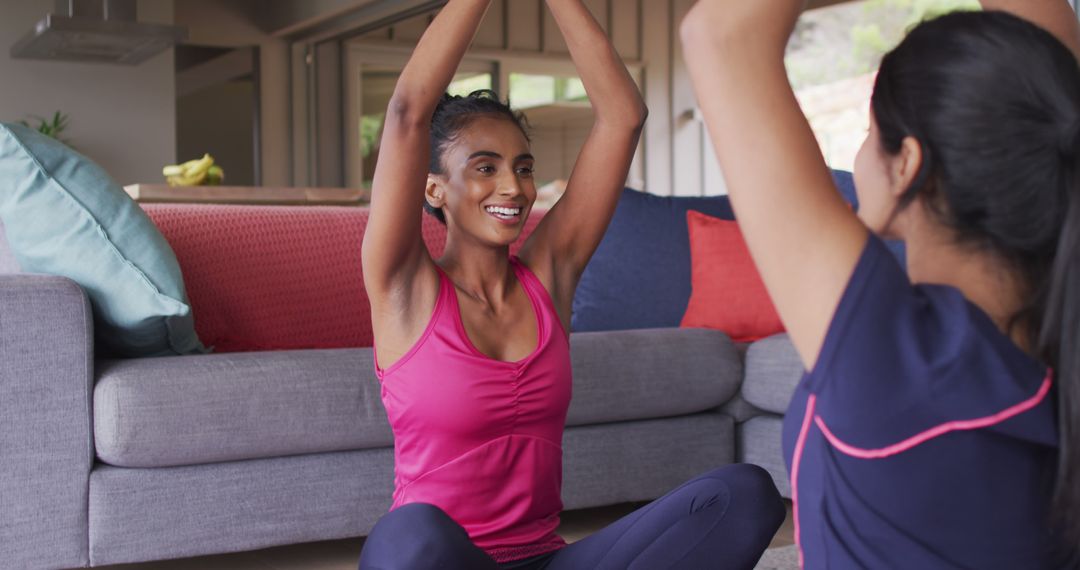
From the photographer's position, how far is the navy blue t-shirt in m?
0.73

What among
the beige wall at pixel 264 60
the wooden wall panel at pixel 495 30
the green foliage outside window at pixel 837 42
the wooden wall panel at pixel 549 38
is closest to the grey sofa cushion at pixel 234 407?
the wooden wall panel at pixel 495 30

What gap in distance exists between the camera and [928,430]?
0.74 metres

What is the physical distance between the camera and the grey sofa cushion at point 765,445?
3.19 meters

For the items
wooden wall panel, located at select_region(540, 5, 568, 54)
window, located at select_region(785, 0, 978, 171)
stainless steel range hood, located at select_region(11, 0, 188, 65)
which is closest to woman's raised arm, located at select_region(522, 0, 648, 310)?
stainless steel range hood, located at select_region(11, 0, 188, 65)

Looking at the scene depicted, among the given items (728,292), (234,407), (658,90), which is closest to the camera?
(234,407)

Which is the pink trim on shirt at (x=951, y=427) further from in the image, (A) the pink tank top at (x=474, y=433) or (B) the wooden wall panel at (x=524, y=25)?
(B) the wooden wall panel at (x=524, y=25)

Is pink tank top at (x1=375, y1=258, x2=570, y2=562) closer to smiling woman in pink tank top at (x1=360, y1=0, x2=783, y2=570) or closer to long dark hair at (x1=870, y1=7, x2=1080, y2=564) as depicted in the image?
smiling woman in pink tank top at (x1=360, y1=0, x2=783, y2=570)

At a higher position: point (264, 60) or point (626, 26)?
point (626, 26)

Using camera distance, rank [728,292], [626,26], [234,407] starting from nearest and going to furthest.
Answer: [234,407] < [728,292] < [626,26]

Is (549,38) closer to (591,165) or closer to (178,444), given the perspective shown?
(178,444)

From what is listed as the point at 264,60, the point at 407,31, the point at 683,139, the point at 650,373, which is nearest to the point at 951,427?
the point at 650,373

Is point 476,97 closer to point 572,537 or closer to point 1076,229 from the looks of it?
point 1076,229

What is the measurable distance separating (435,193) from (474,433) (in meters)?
0.41

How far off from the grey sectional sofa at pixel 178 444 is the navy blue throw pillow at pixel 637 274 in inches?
27.9
